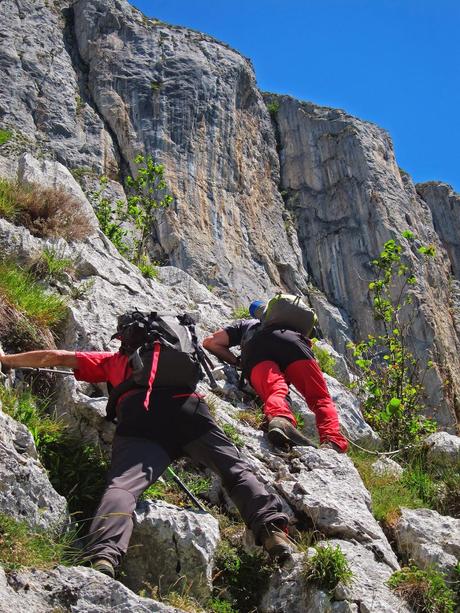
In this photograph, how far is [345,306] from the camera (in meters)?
41.6

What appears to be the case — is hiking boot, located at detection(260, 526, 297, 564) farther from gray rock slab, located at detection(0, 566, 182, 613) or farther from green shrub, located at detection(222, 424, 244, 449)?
green shrub, located at detection(222, 424, 244, 449)

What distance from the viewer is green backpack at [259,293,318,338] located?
7879mm

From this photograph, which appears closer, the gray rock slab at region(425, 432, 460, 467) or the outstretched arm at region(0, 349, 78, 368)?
the outstretched arm at region(0, 349, 78, 368)

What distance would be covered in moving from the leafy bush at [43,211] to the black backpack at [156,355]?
3.23 m

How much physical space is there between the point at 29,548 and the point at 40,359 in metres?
2.10

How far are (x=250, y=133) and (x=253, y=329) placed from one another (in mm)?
35716

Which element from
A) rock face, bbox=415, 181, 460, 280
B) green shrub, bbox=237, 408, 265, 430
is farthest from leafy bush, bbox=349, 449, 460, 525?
rock face, bbox=415, 181, 460, 280

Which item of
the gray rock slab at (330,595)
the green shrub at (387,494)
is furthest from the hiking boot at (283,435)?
the gray rock slab at (330,595)

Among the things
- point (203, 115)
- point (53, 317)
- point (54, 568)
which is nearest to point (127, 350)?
point (53, 317)

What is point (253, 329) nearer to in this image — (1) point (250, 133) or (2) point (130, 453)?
(2) point (130, 453)

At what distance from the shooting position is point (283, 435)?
659 cm

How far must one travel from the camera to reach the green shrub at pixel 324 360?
10.6 m

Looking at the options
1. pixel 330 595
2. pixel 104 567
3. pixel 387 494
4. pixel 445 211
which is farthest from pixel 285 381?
pixel 445 211

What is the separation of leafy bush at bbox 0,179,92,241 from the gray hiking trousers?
4253mm
